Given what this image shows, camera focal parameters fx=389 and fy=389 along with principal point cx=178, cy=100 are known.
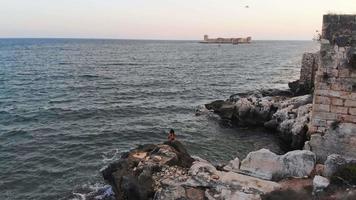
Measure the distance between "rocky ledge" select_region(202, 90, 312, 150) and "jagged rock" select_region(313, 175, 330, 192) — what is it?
905 centimetres

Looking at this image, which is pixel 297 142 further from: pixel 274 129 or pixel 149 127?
pixel 149 127

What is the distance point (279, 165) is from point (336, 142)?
2.93m

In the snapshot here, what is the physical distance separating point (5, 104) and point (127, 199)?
26.7 m

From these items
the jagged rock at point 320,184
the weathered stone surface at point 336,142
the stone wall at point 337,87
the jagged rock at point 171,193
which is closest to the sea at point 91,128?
the jagged rock at point 171,193

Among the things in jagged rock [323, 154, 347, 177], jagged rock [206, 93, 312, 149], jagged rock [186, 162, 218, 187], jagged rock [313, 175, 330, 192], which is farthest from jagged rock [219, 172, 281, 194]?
jagged rock [206, 93, 312, 149]

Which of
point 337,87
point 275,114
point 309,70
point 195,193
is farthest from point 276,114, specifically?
point 195,193

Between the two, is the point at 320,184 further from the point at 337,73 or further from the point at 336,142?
the point at 337,73

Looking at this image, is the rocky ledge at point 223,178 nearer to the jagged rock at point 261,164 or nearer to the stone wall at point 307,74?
the jagged rock at point 261,164

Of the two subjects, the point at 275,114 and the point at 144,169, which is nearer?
the point at 144,169

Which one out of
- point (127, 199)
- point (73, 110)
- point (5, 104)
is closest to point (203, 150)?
point (127, 199)

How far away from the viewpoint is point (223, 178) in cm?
1491

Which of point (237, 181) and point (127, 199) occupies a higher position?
point (237, 181)

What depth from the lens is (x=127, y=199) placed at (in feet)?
53.7

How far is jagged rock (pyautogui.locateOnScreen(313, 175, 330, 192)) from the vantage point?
45.9 feet
